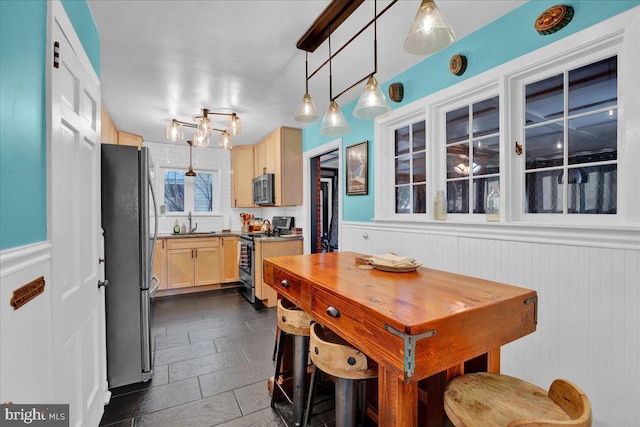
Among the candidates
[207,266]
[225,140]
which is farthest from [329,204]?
[225,140]

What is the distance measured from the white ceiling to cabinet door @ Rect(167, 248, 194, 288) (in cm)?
210

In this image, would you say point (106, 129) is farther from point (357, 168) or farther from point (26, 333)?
point (26, 333)

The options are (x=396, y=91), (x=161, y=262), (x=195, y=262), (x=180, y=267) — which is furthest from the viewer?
(x=195, y=262)

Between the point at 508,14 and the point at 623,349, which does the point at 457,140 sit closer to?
the point at 508,14

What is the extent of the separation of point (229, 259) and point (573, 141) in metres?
4.57

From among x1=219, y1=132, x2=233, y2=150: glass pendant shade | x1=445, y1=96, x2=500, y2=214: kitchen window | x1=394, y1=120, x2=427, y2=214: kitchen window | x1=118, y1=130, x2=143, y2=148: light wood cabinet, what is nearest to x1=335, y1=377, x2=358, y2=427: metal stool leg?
x1=445, y1=96, x2=500, y2=214: kitchen window

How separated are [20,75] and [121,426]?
196 centimetres

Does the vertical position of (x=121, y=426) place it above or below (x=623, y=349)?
below

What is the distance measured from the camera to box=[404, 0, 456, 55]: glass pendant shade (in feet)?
4.01

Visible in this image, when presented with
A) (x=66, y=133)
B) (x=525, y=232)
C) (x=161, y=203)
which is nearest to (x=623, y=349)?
(x=525, y=232)

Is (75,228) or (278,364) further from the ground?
(75,228)

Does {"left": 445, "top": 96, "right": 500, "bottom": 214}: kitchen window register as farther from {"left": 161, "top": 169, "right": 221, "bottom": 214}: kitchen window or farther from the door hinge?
{"left": 161, "top": 169, "right": 221, "bottom": 214}: kitchen window

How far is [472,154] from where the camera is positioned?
7.27ft

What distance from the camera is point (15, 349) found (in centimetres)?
84
